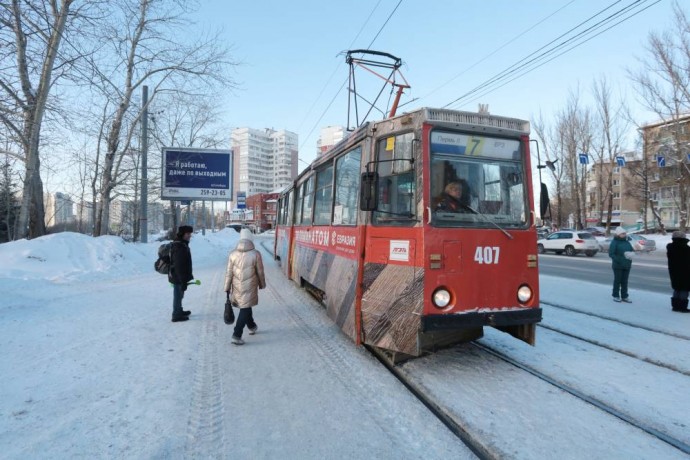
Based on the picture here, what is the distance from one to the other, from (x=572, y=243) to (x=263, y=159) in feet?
284

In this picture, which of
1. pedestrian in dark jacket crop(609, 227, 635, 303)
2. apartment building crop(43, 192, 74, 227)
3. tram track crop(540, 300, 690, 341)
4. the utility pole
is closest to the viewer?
tram track crop(540, 300, 690, 341)

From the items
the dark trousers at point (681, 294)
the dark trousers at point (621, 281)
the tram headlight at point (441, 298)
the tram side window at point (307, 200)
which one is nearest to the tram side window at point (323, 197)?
the tram side window at point (307, 200)

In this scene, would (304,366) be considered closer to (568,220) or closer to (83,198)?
(83,198)

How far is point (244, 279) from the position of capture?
5.92 metres

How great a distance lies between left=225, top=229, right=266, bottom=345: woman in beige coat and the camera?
5875 mm

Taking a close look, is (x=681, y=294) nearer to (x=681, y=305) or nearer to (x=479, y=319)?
(x=681, y=305)

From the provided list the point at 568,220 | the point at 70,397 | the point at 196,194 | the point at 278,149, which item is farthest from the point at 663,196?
the point at 278,149

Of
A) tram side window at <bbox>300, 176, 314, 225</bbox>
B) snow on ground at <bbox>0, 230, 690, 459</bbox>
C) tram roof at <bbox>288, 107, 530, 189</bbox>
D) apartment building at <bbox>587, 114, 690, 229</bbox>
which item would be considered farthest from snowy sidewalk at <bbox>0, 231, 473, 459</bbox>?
apartment building at <bbox>587, 114, 690, 229</bbox>

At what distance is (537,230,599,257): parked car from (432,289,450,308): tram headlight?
25108 mm

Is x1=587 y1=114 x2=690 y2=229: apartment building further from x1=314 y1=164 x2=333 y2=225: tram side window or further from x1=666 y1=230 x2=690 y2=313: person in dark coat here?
x1=314 y1=164 x2=333 y2=225: tram side window

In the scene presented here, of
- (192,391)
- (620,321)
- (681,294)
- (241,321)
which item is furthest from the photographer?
(681,294)

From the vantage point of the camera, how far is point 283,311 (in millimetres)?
8062

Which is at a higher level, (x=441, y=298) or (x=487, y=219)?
(x=487, y=219)

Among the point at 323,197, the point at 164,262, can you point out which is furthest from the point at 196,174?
the point at 323,197
